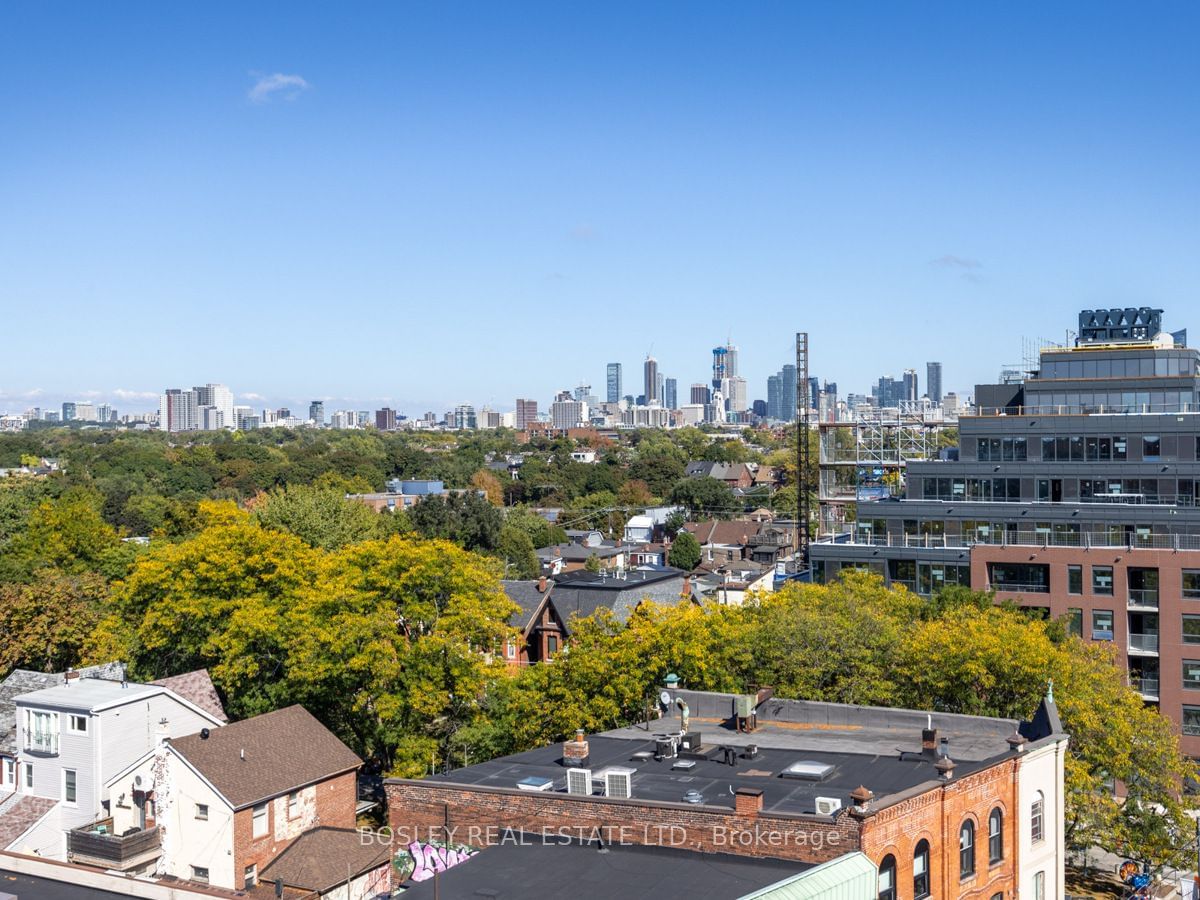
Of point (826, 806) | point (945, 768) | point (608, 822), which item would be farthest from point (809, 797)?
point (608, 822)

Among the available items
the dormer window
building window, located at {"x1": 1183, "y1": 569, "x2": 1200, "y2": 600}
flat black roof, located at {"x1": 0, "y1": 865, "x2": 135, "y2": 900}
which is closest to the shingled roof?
the dormer window

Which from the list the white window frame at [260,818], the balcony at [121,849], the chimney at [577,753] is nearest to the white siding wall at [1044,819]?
the chimney at [577,753]

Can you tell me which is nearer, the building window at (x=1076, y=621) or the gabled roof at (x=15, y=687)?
the gabled roof at (x=15, y=687)

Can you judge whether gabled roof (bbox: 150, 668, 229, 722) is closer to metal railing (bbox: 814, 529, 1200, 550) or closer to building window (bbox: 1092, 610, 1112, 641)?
metal railing (bbox: 814, 529, 1200, 550)

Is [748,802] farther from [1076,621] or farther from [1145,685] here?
[1145,685]

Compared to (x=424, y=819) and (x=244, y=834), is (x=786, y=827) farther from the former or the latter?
(x=244, y=834)

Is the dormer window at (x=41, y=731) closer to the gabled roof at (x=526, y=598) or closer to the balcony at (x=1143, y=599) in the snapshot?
the gabled roof at (x=526, y=598)
